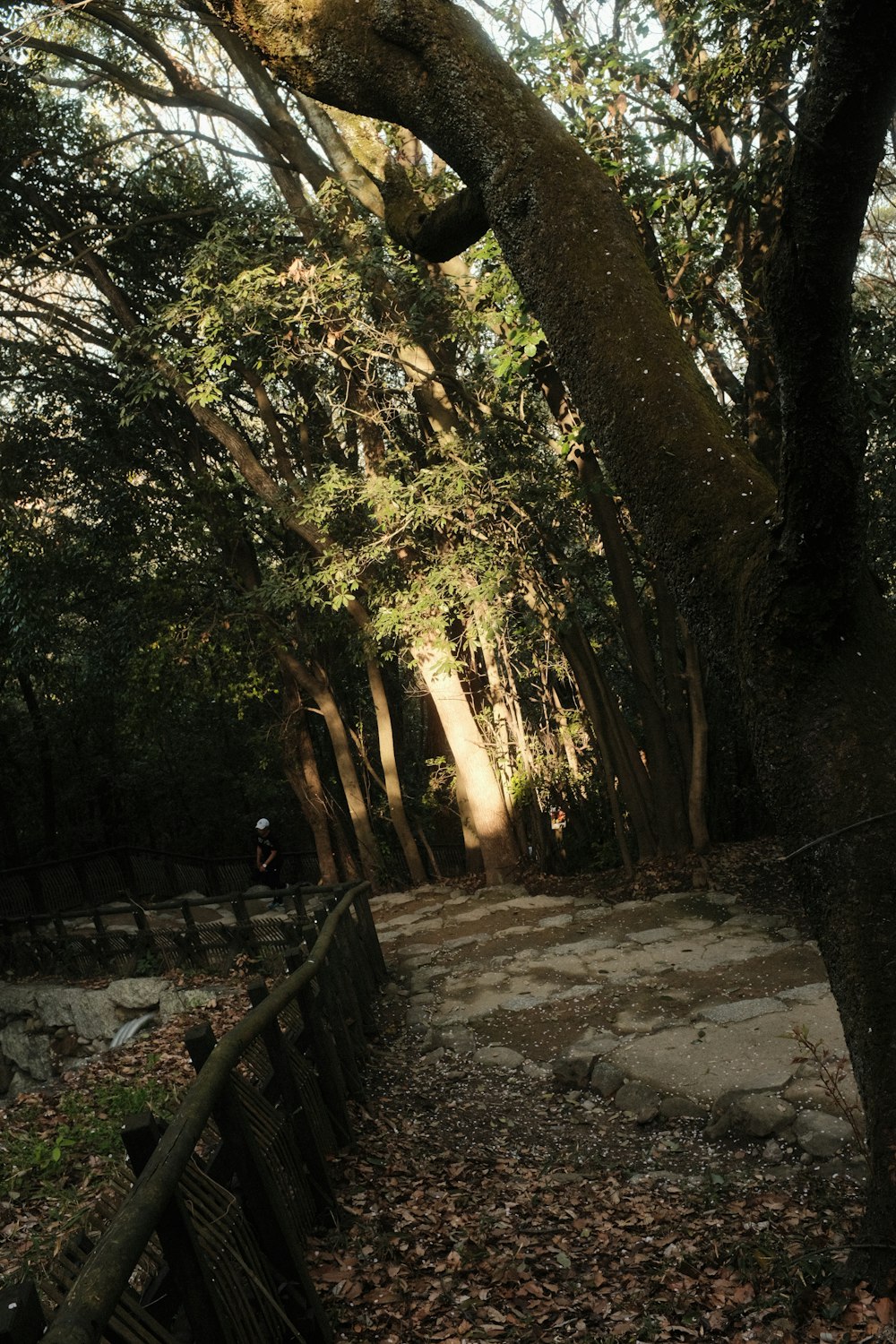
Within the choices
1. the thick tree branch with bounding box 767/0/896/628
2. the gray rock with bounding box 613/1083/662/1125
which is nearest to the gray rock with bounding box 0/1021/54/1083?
the gray rock with bounding box 613/1083/662/1125

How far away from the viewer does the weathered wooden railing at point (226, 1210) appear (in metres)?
2.25

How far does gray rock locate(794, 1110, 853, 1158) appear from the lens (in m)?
4.79

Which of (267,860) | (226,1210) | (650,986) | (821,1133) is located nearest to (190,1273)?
(226,1210)

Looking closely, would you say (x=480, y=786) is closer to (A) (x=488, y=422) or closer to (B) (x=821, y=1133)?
(A) (x=488, y=422)

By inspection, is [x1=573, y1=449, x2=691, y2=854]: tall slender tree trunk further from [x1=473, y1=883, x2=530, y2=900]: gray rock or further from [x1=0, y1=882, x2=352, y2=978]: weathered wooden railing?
[x1=0, y1=882, x2=352, y2=978]: weathered wooden railing

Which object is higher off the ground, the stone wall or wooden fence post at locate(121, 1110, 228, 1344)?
wooden fence post at locate(121, 1110, 228, 1344)

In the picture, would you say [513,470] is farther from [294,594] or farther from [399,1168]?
[399,1168]

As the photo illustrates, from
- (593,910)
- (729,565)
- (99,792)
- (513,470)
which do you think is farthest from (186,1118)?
(99,792)

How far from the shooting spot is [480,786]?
548 inches

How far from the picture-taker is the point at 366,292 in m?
11.0

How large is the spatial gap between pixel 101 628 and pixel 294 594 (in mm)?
6120

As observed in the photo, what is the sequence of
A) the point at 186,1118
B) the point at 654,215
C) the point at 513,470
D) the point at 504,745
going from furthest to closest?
the point at 504,745 < the point at 513,470 < the point at 654,215 < the point at 186,1118

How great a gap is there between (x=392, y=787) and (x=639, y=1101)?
408 inches

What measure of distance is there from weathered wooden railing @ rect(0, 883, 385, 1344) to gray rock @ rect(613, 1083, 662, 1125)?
1.49 m
